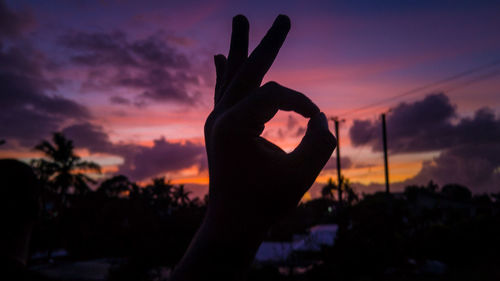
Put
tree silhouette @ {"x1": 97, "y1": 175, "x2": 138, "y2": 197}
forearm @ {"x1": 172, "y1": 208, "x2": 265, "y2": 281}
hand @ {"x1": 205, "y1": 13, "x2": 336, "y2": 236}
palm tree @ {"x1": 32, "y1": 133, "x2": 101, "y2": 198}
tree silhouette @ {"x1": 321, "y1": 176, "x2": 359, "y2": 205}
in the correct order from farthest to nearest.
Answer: tree silhouette @ {"x1": 321, "y1": 176, "x2": 359, "y2": 205}
tree silhouette @ {"x1": 97, "y1": 175, "x2": 138, "y2": 197}
palm tree @ {"x1": 32, "y1": 133, "x2": 101, "y2": 198}
hand @ {"x1": 205, "y1": 13, "x2": 336, "y2": 236}
forearm @ {"x1": 172, "y1": 208, "x2": 265, "y2": 281}

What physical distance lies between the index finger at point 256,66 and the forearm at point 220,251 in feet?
1.45

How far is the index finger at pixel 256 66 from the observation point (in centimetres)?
121

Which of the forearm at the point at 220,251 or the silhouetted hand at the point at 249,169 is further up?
the silhouetted hand at the point at 249,169

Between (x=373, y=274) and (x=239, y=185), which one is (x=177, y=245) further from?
(x=239, y=185)

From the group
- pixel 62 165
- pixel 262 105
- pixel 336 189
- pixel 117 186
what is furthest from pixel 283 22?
pixel 336 189

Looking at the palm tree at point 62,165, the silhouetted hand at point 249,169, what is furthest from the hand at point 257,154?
the palm tree at point 62,165

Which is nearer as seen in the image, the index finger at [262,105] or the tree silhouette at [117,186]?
the index finger at [262,105]

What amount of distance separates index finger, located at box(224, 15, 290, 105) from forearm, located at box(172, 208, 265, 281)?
442 millimetres

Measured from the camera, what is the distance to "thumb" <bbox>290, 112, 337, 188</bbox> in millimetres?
1216

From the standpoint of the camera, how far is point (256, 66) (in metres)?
1.21

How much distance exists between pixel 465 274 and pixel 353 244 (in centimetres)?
1030

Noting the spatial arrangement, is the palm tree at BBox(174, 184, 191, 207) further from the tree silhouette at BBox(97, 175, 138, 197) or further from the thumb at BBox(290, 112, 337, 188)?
the thumb at BBox(290, 112, 337, 188)

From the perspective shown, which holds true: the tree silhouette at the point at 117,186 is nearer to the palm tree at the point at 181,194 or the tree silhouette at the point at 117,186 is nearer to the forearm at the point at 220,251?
the palm tree at the point at 181,194

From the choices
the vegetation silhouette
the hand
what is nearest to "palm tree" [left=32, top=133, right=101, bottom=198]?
the vegetation silhouette
